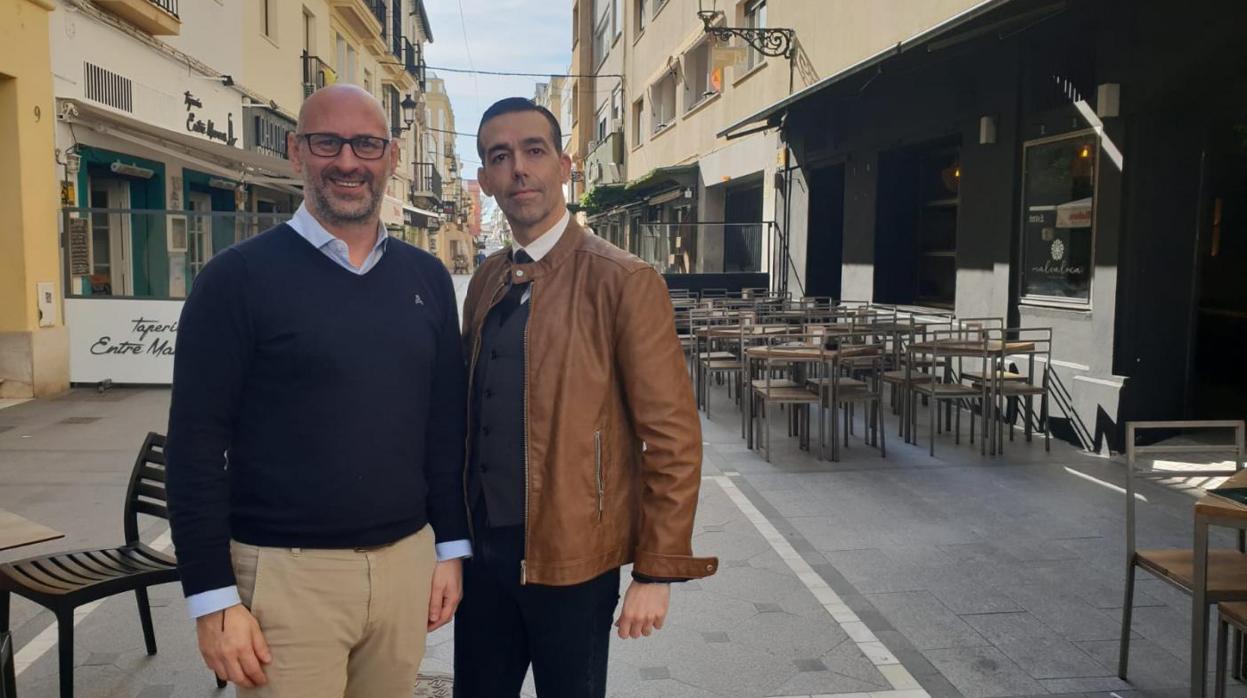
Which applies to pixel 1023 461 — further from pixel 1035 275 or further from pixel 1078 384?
pixel 1035 275

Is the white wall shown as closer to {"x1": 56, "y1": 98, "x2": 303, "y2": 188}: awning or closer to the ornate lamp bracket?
{"x1": 56, "y1": 98, "x2": 303, "y2": 188}: awning

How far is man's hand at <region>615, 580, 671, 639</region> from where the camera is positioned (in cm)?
217

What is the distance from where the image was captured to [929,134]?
1168 cm

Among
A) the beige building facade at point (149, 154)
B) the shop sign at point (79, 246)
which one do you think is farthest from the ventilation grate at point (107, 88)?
the shop sign at point (79, 246)

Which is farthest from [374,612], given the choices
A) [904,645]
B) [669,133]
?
[669,133]

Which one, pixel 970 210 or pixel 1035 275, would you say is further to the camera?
pixel 970 210

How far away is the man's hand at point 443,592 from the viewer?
88.7 inches

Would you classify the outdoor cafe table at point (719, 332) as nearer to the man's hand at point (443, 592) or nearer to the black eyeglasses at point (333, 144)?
the man's hand at point (443, 592)

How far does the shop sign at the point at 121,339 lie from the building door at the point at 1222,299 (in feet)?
35.0

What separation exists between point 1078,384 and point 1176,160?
201 cm

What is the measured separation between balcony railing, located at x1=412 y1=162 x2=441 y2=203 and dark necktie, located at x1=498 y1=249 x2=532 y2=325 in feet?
136

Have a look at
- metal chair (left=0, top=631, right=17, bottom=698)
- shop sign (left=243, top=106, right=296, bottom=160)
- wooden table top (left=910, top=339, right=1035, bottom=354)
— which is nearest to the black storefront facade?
wooden table top (left=910, top=339, right=1035, bottom=354)

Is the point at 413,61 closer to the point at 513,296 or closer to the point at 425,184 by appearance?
the point at 425,184

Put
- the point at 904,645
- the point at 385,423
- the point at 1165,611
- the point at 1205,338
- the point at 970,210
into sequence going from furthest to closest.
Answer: the point at 970,210 < the point at 1205,338 < the point at 1165,611 < the point at 904,645 < the point at 385,423
